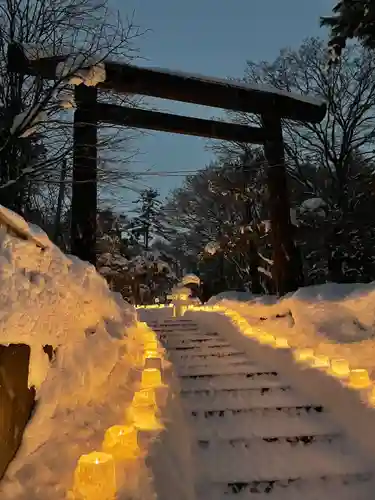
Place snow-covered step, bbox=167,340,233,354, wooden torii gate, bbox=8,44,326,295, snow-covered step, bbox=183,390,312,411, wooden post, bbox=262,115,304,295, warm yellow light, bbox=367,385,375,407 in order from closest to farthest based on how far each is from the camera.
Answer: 1. warm yellow light, bbox=367,385,375,407
2. snow-covered step, bbox=183,390,312,411
3. snow-covered step, bbox=167,340,233,354
4. wooden torii gate, bbox=8,44,326,295
5. wooden post, bbox=262,115,304,295

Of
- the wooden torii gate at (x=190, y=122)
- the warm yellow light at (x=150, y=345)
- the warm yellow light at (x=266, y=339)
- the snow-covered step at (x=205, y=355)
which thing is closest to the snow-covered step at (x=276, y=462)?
the warm yellow light at (x=150, y=345)

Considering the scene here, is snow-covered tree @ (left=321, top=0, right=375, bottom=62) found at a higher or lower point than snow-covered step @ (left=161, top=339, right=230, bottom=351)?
higher

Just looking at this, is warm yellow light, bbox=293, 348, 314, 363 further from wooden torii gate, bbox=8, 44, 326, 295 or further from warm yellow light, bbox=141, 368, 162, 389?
wooden torii gate, bbox=8, 44, 326, 295

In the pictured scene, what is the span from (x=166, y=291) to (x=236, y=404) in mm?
20647

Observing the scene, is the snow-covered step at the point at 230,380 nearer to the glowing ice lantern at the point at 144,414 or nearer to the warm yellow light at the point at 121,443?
the glowing ice lantern at the point at 144,414

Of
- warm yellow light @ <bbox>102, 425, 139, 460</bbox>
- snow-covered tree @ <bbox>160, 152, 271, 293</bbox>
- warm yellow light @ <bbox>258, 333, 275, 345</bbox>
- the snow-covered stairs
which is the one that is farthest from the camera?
snow-covered tree @ <bbox>160, 152, 271, 293</bbox>

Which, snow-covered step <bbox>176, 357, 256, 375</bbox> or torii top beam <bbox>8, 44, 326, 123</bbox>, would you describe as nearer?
snow-covered step <bbox>176, 357, 256, 375</bbox>

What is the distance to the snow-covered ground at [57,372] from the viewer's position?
209 cm

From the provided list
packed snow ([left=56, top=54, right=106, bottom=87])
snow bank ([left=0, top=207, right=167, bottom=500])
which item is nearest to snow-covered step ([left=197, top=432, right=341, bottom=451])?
snow bank ([left=0, top=207, right=167, bottom=500])

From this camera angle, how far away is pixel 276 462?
10.5ft

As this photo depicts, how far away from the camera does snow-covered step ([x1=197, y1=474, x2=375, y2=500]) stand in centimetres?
285

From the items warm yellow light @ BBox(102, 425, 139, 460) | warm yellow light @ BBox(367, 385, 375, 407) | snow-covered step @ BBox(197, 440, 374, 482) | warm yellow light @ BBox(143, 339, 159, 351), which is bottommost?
snow-covered step @ BBox(197, 440, 374, 482)

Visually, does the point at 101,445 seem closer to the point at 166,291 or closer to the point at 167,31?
the point at 167,31

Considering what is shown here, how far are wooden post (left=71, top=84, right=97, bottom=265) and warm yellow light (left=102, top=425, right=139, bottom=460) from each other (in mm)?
3466
